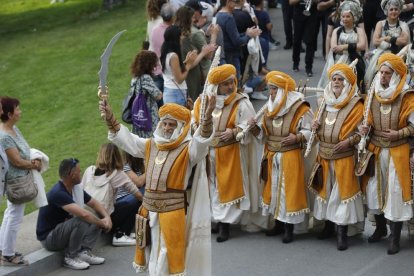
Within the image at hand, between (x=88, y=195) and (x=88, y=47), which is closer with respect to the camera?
(x=88, y=195)

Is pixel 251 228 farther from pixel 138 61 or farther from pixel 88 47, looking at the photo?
pixel 88 47

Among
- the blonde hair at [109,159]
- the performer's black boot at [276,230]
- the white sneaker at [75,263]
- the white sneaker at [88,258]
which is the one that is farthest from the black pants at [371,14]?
the white sneaker at [75,263]

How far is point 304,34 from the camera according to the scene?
16047 mm

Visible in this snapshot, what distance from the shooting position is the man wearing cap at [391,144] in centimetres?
962

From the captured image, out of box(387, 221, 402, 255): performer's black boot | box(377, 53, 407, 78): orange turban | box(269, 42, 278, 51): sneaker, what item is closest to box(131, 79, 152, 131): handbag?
box(377, 53, 407, 78): orange turban

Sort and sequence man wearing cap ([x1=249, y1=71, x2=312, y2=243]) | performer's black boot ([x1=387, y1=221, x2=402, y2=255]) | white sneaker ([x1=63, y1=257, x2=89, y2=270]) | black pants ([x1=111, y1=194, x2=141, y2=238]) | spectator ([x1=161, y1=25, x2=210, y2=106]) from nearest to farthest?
white sneaker ([x1=63, y1=257, x2=89, y2=270]) < performer's black boot ([x1=387, y1=221, x2=402, y2=255]) < man wearing cap ([x1=249, y1=71, x2=312, y2=243]) < black pants ([x1=111, y1=194, x2=141, y2=238]) < spectator ([x1=161, y1=25, x2=210, y2=106])

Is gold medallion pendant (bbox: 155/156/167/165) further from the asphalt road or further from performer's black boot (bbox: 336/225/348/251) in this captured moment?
performer's black boot (bbox: 336/225/348/251)

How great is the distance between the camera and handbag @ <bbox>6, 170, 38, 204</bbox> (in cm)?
929

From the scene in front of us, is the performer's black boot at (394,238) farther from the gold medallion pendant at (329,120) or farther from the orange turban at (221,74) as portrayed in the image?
the orange turban at (221,74)

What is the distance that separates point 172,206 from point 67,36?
44.3ft

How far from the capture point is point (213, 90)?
32.4 feet

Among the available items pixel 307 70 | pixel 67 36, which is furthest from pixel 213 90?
pixel 67 36

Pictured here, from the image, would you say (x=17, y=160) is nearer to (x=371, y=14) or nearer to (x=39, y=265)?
(x=39, y=265)

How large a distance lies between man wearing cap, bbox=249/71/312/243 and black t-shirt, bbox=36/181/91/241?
6.38ft
